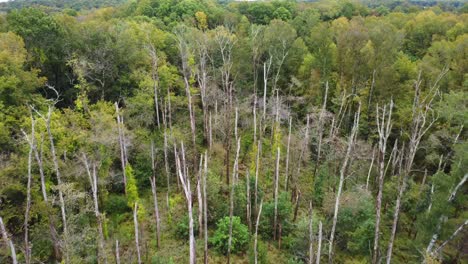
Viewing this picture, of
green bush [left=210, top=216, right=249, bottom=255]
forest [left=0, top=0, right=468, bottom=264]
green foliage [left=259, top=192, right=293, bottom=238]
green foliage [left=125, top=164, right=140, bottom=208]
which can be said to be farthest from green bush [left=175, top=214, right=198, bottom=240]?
green foliage [left=259, top=192, right=293, bottom=238]

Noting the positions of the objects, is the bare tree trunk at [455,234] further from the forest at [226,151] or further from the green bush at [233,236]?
the green bush at [233,236]

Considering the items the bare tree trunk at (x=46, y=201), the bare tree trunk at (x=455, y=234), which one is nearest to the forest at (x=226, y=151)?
the bare tree trunk at (x=455, y=234)

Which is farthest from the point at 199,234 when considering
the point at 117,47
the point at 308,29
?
the point at 308,29

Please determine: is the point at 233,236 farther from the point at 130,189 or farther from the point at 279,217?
the point at 130,189

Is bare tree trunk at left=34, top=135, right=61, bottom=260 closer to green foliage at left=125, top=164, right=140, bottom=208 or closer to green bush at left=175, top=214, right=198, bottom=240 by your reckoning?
green foliage at left=125, top=164, right=140, bottom=208

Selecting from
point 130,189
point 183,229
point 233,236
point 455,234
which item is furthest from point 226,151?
point 455,234

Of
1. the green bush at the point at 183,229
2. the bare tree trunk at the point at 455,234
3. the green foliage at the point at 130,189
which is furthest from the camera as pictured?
the green bush at the point at 183,229
